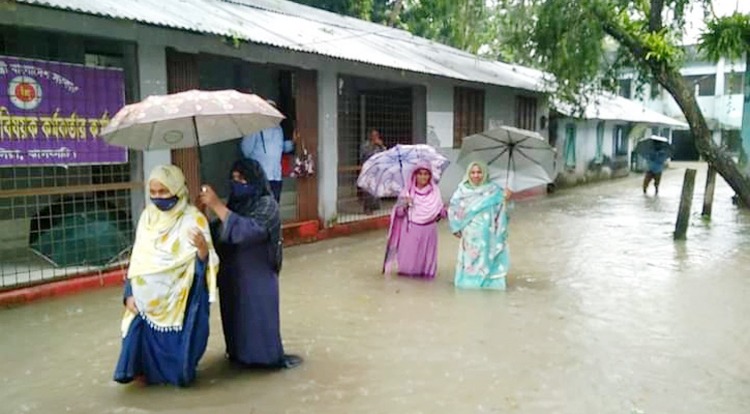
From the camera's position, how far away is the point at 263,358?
13.6ft

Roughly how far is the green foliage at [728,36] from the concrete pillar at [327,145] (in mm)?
6429

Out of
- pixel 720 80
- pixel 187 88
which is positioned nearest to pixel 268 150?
pixel 187 88

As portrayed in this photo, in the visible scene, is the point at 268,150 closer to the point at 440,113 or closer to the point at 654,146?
the point at 440,113

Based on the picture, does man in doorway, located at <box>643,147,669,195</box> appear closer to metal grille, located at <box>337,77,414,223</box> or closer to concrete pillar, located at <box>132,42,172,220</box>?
metal grille, located at <box>337,77,414,223</box>

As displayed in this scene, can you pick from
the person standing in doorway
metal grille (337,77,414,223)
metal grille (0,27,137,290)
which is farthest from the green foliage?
metal grille (0,27,137,290)

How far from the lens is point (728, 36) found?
1058 centimetres

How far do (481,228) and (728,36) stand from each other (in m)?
6.94

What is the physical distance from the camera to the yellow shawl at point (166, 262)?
3.70 metres

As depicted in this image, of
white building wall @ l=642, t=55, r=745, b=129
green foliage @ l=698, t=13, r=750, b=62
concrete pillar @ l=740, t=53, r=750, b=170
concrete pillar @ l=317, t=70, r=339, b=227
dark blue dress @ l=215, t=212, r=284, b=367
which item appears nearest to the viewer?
dark blue dress @ l=215, t=212, r=284, b=367

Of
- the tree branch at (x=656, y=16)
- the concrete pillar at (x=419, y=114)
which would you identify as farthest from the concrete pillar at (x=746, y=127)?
the concrete pillar at (x=419, y=114)

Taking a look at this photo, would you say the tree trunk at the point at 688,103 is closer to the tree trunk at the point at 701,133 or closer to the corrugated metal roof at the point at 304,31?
the tree trunk at the point at 701,133

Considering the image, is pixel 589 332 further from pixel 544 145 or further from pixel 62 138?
pixel 62 138

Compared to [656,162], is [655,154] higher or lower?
→ higher

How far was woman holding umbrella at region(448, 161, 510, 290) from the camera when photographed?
257 inches
